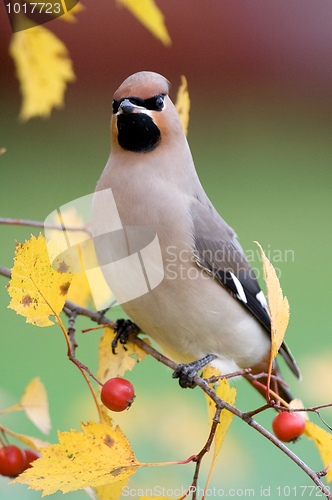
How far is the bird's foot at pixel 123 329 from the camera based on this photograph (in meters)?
2.03

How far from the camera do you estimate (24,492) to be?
2.29 m

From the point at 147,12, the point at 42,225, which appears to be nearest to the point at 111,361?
the point at 42,225

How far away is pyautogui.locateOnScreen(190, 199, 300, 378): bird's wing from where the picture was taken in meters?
2.16

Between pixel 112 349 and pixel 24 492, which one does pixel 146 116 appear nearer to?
pixel 112 349

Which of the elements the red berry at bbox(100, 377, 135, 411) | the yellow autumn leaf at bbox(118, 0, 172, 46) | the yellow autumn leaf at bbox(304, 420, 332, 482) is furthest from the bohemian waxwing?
the yellow autumn leaf at bbox(118, 0, 172, 46)

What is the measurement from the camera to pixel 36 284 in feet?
4.58

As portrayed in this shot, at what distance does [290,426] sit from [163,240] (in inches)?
21.8

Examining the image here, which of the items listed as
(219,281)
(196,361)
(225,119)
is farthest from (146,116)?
(225,119)

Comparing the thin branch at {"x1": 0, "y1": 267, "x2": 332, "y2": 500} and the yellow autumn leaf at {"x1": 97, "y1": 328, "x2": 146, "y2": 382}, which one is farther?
the yellow autumn leaf at {"x1": 97, "y1": 328, "x2": 146, "y2": 382}

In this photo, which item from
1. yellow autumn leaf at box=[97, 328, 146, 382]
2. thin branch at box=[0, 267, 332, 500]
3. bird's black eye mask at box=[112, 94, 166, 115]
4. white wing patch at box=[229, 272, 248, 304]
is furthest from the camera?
white wing patch at box=[229, 272, 248, 304]

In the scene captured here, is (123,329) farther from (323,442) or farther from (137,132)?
(323,442)

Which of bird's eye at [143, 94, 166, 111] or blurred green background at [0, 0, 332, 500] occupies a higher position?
bird's eye at [143, 94, 166, 111]

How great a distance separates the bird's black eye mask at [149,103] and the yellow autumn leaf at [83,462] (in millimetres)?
863

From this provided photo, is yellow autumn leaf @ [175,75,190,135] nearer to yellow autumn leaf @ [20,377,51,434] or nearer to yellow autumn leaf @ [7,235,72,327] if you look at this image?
yellow autumn leaf @ [7,235,72,327]
